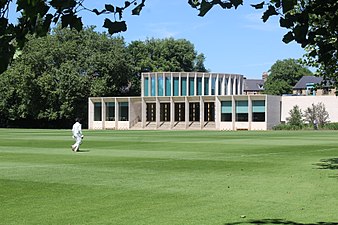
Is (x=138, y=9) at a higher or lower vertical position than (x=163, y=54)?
lower

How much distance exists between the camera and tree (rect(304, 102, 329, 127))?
78875 mm

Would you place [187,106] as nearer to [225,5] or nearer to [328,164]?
[328,164]

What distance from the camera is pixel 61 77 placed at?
8850cm

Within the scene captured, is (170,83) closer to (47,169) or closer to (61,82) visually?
(61,82)

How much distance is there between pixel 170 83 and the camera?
298 ft

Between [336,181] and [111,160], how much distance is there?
36.1 feet

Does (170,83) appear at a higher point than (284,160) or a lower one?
higher

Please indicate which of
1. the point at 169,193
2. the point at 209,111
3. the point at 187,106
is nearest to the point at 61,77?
the point at 187,106

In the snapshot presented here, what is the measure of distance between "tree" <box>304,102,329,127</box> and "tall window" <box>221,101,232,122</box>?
10578 mm

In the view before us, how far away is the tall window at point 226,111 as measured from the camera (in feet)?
269

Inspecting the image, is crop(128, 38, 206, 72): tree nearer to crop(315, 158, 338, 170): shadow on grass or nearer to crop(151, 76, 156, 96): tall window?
crop(151, 76, 156, 96): tall window

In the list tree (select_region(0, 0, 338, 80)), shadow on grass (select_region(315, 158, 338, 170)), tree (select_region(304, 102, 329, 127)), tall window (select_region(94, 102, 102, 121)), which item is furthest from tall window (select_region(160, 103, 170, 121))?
tree (select_region(0, 0, 338, 80))

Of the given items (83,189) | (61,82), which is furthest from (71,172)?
(61,82)

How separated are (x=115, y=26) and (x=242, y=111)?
75740 mm
